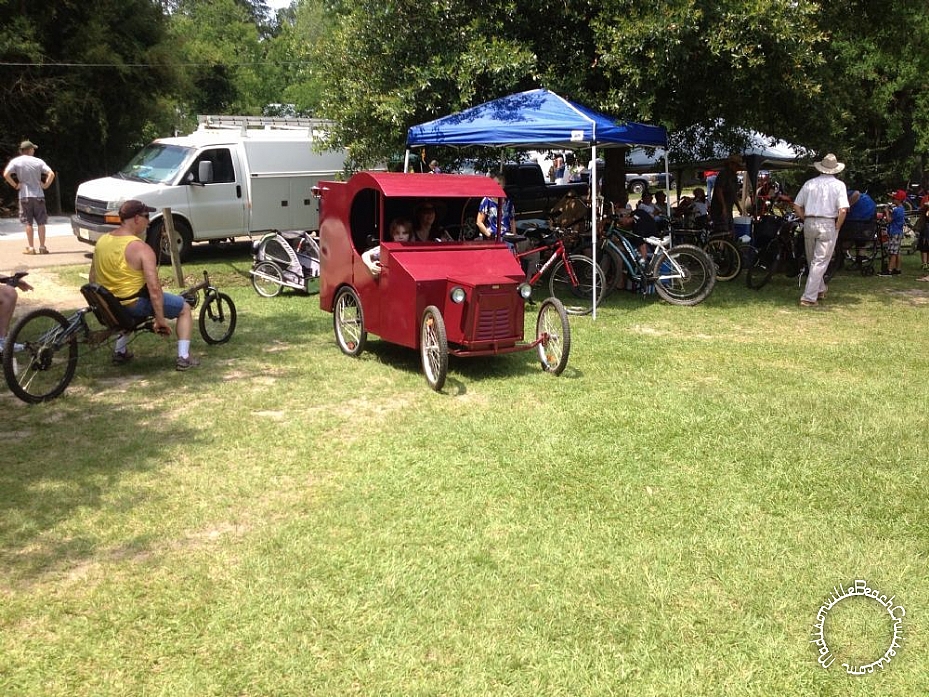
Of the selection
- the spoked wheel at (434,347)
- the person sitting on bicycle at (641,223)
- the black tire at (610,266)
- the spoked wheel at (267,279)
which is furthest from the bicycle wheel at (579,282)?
the spoked wheel at (267,279)

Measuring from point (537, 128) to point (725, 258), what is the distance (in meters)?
4.58

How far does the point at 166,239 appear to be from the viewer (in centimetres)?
1279

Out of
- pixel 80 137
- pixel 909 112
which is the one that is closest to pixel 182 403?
pixel 80 137

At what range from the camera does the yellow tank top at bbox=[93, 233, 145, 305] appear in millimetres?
6812

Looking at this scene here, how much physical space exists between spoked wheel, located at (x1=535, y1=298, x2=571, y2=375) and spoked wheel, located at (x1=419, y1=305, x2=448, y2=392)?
1.01 meters

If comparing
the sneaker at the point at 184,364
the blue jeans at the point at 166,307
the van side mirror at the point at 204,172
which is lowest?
the sneaker at the point at 184,364

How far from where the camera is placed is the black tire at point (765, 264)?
1199 cm

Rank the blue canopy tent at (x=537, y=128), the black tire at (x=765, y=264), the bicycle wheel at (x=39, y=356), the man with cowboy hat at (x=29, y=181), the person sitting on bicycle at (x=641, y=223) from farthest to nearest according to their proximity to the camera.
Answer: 1. the man with cowboy hat at (x=29, y=181)
2. the black tire at (x=765, y=264)
3. the person sitting on bicycle at (x=641, y=223)
4. the blue canopy tent at (x=537, y=128)
5. the bicycle wheel at (x=39, y=356)

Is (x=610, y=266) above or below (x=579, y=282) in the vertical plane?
above

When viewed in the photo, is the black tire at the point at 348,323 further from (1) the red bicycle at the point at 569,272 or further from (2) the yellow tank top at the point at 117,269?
(1) the red bicycle at the point at 569,272

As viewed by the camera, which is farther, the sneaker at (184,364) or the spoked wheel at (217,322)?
the spoked wheel at (217,322)

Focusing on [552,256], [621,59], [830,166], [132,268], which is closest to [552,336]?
[552,256]

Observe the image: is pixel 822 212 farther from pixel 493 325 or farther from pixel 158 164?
pixel 158 164

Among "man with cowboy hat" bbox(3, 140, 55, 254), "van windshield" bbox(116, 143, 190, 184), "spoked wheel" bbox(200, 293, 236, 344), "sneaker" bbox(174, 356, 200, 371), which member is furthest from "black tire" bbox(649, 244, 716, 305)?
"man with cowboy hat" bbox(3, 140, 55, 254)
